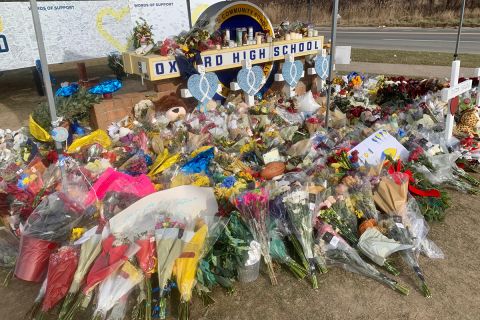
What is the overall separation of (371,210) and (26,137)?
5.06 metres

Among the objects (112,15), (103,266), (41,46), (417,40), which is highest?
(112,15)

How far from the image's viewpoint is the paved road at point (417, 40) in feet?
48.3

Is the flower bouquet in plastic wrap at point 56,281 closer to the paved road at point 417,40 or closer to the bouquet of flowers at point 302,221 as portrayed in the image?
the bouquet of flowers at point 302,221

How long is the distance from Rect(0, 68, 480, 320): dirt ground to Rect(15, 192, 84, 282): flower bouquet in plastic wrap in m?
0.16

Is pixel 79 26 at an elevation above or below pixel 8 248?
above

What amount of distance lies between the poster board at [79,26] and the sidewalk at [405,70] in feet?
17.7

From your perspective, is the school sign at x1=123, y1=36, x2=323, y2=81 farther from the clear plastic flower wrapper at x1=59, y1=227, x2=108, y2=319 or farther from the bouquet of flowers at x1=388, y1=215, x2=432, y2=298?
the bouquet of flowers at x1=388, y1=215, x2=432, y2=298

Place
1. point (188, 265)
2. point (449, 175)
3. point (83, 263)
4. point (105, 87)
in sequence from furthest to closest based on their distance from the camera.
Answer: point (105, 87)
point (449, 175)
point (83, 263)
point (188, 265)

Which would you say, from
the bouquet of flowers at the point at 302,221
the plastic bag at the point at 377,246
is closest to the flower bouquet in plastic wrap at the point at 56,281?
Result: the bouquet of flowers at the point at 302,221

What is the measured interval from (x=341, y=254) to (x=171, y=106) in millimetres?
4105

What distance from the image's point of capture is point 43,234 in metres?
3.17

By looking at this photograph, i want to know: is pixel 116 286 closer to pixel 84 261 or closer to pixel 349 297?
pixel 84 261

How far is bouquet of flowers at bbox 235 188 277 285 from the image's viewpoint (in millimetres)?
3053

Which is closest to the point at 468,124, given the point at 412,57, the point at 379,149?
the point at 379,149
